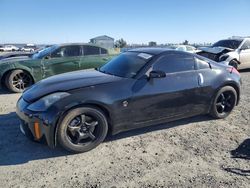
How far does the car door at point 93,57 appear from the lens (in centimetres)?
827

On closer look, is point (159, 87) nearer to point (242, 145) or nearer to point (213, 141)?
point (213, 141)

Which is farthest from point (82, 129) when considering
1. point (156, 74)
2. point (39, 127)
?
point (156, 74)

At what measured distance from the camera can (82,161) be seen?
3.60 metres

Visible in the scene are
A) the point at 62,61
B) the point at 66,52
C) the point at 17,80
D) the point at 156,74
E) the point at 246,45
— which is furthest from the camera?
the point at 246,45

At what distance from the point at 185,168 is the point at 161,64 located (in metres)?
1.86

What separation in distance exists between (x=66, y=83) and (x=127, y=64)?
3.88 feet

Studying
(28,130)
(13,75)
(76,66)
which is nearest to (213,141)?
(28,130)

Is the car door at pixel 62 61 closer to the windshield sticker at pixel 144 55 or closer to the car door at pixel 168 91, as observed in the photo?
the windshield sticker at pixel 144 55

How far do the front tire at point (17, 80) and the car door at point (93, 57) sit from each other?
1.68 meters

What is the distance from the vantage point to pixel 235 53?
10797mm

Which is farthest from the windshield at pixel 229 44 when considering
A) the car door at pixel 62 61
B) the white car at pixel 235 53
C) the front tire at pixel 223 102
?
the car door at pixel 62 61

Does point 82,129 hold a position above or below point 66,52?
below

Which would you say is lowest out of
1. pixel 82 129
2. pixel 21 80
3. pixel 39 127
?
pixel 82 129

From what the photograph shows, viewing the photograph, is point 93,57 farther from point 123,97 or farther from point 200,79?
point 123,97
